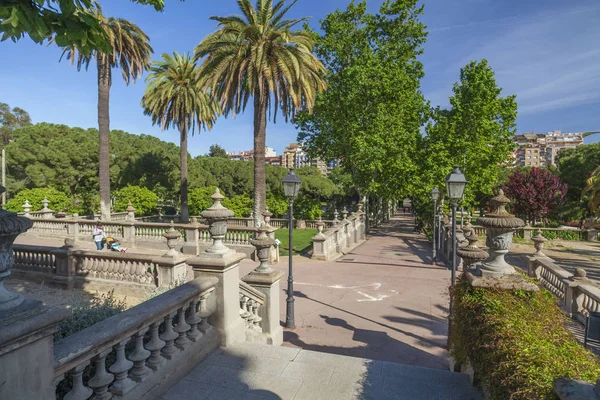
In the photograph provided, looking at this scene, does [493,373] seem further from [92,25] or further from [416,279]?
[416,279]

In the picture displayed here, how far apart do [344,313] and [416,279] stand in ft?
17.9

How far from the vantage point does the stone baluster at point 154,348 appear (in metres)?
3.86

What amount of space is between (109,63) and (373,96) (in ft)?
62.1

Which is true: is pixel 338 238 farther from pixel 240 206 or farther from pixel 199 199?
pixel 199 199

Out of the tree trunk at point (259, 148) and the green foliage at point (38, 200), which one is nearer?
the tree trunk at point (259, 148)

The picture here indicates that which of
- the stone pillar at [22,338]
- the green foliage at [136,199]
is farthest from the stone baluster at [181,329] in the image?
the green foliage at [136,199]

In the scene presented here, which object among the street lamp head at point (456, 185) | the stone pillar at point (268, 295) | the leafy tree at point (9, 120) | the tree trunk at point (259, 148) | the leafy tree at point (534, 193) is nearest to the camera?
the stone pillar at point (268, 295)

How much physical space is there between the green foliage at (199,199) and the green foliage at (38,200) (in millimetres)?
9717

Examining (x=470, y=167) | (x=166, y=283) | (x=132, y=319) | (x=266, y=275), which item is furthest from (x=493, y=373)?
(x=470, y=167)

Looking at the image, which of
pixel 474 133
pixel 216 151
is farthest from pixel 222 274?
pixel 216 151

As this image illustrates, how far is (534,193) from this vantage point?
104 feet

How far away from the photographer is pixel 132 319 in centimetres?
349

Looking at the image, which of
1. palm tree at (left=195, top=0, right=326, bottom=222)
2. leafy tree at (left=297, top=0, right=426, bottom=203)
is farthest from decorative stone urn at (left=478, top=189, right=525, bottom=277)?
leafy tree at (left=297, top=0, right=426, bottom=203)

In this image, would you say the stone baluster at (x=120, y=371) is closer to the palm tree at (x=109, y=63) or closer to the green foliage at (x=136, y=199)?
the palm tree at (x=109, y=63)
